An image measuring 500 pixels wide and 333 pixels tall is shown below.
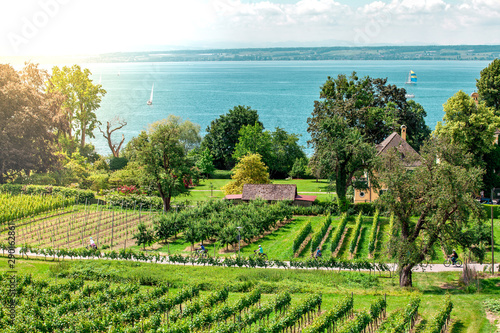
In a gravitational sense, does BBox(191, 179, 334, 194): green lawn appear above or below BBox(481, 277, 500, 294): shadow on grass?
above

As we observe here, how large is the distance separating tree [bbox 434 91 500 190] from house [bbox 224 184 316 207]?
48.3 feet

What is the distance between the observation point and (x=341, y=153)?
151ft

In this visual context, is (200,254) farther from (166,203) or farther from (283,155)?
(283,155)

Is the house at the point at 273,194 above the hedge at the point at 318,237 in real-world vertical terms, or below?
above

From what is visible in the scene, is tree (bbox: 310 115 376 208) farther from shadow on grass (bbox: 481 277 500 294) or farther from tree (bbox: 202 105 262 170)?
tree (bbox: 202 105 262 170)

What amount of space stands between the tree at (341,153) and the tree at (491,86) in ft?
71.2

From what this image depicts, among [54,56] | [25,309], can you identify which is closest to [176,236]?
[25,309]

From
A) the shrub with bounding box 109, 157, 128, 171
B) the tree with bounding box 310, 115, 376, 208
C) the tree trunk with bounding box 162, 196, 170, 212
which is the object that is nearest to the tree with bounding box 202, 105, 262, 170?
the shrub with bounding box 109, 157, 128, 171

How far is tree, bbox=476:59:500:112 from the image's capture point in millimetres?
58594

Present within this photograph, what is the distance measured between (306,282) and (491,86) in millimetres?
42498

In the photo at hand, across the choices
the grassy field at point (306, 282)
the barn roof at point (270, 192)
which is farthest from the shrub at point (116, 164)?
the grassy field at point (306, 282)

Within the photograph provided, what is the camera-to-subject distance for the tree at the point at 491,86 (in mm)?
58594

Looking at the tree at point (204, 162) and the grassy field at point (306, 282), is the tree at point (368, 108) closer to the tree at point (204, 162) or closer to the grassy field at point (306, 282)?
the tree at point (204, 162)

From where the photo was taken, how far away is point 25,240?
3953cm
